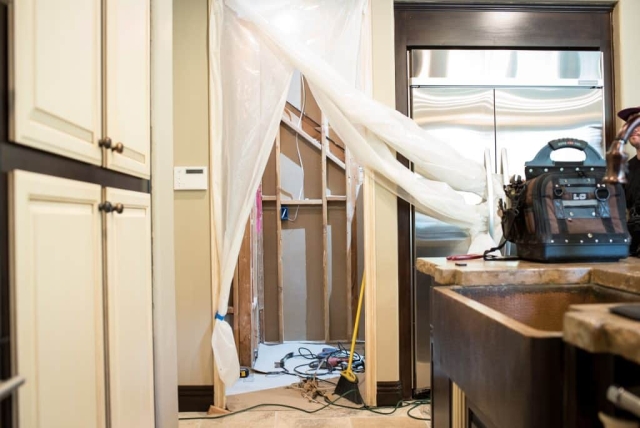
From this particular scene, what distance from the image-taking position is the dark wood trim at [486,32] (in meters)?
2.23

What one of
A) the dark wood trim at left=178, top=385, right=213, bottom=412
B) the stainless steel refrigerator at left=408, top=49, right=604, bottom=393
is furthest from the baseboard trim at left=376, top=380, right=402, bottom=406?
the dark wood trim at left=178, top=385, right=213, bottom=412

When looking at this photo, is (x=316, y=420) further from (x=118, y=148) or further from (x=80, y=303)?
(x=118, y=148)

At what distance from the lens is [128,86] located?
117 cm

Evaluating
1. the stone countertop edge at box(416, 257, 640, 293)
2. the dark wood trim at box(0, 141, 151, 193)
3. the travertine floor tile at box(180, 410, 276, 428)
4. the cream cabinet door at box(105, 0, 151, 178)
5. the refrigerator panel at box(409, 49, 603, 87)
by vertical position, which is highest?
the refrigerator panel at box(409, 49, 603, 87)

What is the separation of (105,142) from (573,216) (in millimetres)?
1429

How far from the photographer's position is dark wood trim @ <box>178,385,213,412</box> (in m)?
2.12

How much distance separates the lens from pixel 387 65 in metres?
2.20

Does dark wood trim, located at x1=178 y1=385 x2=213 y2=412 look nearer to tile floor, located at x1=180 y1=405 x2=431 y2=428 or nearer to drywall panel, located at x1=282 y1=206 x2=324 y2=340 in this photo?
tile floor, located at x1=180 y1=405 x2=431 y2=428

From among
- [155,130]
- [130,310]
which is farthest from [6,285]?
[155,130]

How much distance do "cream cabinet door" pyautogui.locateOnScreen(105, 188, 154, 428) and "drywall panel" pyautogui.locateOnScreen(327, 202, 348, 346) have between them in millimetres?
2141

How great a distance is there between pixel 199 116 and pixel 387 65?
1.15 meters

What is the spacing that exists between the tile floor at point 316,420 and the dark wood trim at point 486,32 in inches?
15.5

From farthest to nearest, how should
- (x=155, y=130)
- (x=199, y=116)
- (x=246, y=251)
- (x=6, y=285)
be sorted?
(x=246, y=251) → (x=199, y=116) → (x=155, y=130) → (x=6, y=285)

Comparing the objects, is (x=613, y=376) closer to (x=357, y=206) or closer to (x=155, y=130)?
(x=155, y=130)
